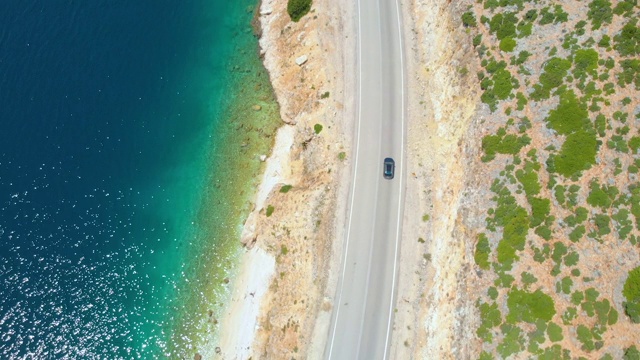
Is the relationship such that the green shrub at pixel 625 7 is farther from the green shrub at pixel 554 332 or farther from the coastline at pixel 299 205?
the green shrub at pixel 554 332

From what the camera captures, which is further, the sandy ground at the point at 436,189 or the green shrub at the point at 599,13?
the green shrub at the point at 599,13

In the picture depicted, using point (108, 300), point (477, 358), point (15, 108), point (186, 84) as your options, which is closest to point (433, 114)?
point (477, 358)

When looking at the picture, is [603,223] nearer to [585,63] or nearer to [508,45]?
[585,63]

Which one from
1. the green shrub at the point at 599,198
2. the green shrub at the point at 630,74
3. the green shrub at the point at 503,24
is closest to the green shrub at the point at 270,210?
the green shrub at the point at 503,24

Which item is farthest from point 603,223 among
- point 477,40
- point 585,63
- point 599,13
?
point 477,40

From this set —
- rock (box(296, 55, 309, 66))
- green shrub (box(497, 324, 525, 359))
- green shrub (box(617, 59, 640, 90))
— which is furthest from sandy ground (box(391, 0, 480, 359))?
green shrub (box(617, 59, 640, 90))

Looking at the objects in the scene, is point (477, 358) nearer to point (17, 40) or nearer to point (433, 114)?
point (433, 114)
